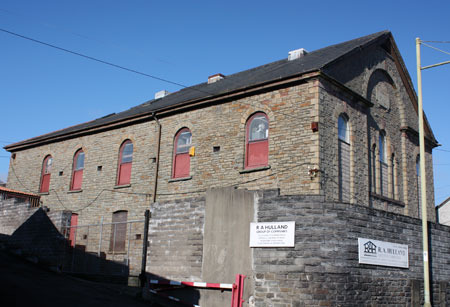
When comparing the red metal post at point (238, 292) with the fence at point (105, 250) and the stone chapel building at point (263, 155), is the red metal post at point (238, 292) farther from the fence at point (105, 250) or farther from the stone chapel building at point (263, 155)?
the fence at point (105, 250)

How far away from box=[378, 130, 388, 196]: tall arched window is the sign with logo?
17.5ft

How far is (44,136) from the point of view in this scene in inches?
1187

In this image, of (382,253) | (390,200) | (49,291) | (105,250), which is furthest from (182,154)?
(382,253)

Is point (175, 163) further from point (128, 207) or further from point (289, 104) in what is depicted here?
point (289, 104)

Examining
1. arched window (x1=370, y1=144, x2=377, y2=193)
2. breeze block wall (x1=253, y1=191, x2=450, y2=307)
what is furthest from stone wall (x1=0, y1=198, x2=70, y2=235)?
arched window (x1=370, y1=144, x2=377, y2=193)

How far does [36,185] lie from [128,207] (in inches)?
332

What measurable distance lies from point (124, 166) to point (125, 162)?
0.65ft

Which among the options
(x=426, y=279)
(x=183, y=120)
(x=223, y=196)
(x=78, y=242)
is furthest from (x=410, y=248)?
(x=78, y=242)

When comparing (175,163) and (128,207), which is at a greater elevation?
(175,163)

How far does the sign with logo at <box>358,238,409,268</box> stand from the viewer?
1432 centimetres

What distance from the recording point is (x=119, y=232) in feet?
74.4

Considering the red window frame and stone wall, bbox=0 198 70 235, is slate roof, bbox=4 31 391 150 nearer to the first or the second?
the red window frame

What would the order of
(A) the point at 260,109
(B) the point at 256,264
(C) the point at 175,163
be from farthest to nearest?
(C) the point at 175,163 → (A) the point at 260,109 → (B) the point at 256,264

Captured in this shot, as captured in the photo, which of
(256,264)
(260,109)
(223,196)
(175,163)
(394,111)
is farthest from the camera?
(394,111)
